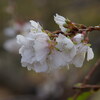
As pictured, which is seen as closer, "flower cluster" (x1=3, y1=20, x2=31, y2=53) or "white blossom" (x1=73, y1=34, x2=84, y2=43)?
"white blossom" (x1=73, y1=34, x2=84, y2=43)

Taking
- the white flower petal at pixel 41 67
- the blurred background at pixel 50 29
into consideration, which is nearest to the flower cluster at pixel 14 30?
the blurred background at pixel 50 29

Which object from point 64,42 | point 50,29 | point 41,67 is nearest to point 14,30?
point 50,29

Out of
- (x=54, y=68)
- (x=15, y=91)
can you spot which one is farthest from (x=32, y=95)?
(x=54, y=68)

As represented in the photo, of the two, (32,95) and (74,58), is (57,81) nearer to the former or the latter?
(32,95)

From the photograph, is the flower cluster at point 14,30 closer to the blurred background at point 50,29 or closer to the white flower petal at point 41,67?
the blurred background at point 50,29

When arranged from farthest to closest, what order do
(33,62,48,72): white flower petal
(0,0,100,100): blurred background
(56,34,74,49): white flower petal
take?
(0,0,100,100): blurred background
(33,62,48,72): white flower petal
(56,34,74,49): white flower petal

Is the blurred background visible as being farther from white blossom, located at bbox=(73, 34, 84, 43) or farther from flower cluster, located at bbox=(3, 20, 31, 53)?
white blossom, located at bbox=(73, 34, 84, 43)

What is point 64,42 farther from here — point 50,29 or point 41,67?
point 50,29

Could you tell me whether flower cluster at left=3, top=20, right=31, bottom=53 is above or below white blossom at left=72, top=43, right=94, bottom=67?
above

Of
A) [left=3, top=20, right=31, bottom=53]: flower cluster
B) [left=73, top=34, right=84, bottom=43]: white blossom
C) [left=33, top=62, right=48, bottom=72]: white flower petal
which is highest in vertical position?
[left=3, top=20, right=31, bottom=53]: flower cluster

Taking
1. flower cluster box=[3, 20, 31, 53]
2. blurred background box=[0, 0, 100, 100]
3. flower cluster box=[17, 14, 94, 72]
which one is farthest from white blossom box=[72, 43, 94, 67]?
flower cluster box=[3, 20, 31, 53]
